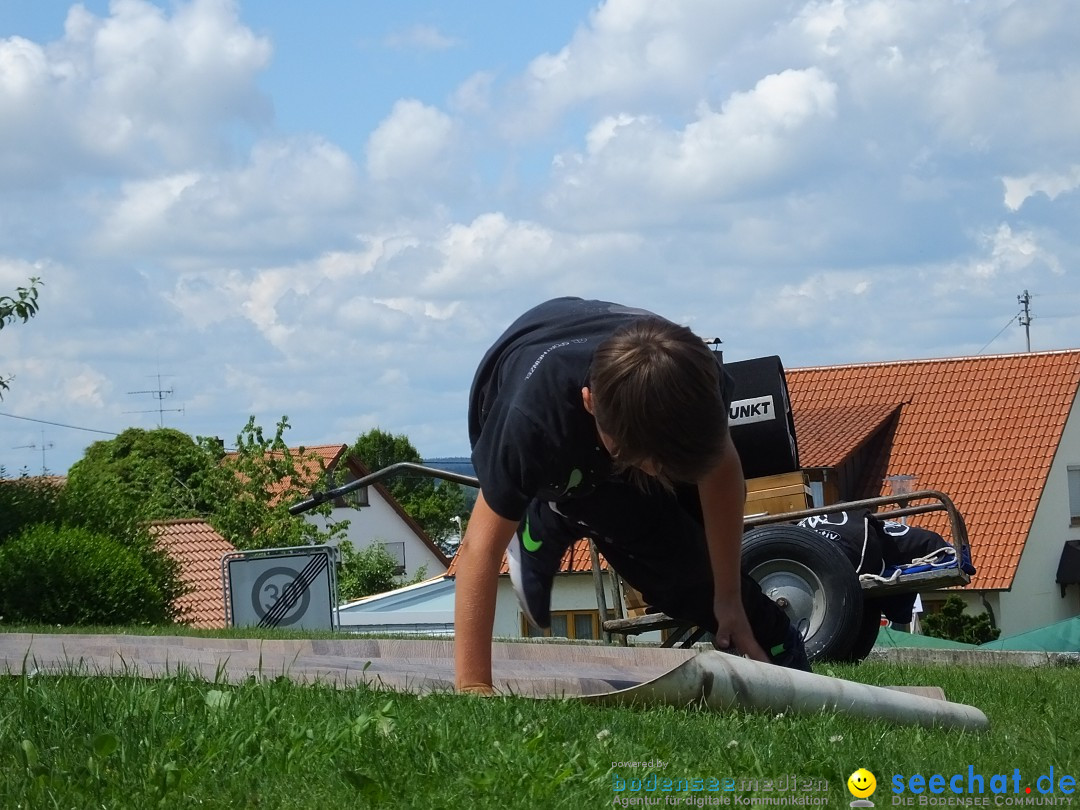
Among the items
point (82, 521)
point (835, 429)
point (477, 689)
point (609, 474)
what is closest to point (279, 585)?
point (82, 521)

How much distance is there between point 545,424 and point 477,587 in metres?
0.53

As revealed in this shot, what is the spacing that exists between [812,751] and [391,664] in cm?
253

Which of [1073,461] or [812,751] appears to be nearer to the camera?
[812,751]

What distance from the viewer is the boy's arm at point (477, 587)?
4.02 meters

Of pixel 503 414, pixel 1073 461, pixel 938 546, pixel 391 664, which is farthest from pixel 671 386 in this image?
pixel 1073 461

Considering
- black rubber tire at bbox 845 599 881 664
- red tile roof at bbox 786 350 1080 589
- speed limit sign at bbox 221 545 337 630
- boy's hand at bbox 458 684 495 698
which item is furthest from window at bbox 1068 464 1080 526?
boy's hand at bbox 458 684 495 698

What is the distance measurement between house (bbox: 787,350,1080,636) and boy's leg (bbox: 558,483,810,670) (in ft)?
97.9

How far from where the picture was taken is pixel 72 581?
17000 millimetres

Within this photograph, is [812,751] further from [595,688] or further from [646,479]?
[646,479]

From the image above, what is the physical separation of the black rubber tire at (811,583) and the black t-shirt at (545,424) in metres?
4.00

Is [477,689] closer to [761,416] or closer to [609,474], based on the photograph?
[609,474]

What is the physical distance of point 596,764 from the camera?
3000 millimetres

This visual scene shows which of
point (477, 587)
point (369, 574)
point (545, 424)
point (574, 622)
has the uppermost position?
point (369, 574)

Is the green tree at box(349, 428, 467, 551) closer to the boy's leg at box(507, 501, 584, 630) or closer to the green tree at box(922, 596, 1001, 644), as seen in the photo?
the green tree at box(922, 596, 1001, 644)
